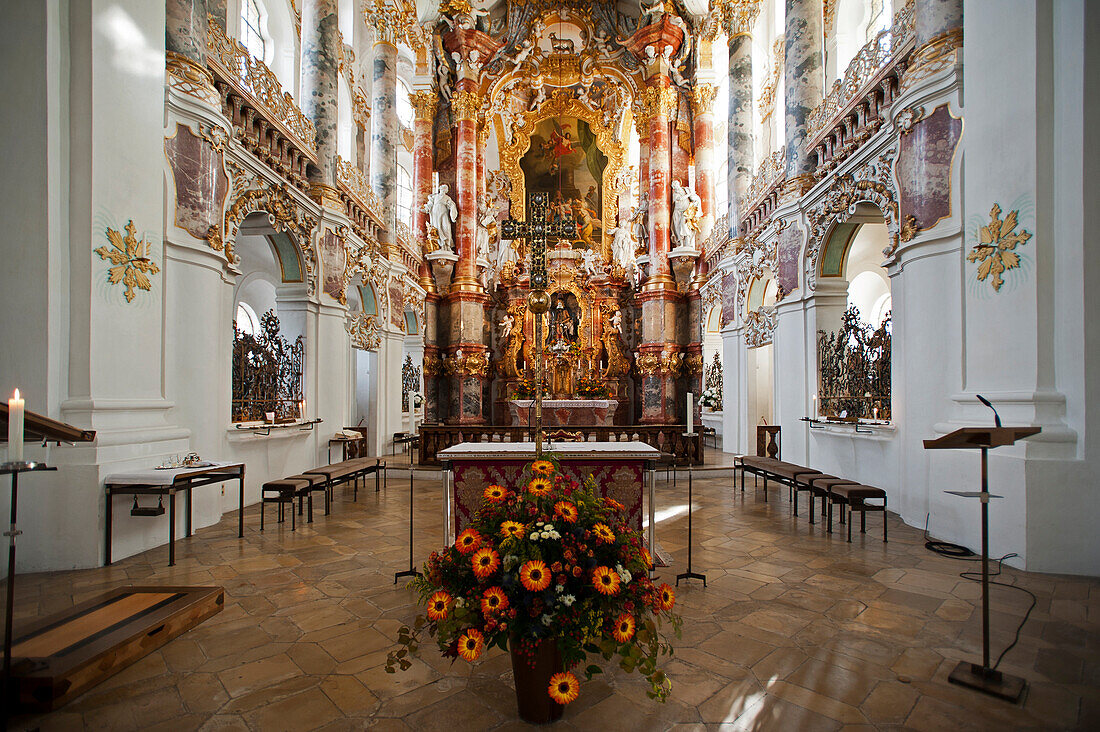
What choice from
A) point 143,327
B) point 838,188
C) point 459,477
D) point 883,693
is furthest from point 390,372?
point 883,693

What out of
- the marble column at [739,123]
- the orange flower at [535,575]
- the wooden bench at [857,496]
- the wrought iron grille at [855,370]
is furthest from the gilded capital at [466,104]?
the orange flower at [535,575]

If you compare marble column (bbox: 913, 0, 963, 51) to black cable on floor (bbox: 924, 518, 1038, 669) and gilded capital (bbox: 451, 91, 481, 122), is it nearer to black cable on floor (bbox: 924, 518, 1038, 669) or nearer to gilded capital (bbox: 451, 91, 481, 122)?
black cable on floor (bbox: 924, 518, 1038, 669)

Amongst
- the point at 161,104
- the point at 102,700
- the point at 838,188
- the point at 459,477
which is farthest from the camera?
the point at 838,188

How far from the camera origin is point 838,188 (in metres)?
8.27

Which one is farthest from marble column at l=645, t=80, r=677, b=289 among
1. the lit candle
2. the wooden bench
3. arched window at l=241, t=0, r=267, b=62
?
the lit candle

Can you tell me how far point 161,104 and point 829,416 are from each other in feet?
31.8

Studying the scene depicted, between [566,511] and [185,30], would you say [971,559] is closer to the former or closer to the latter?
[566,511]

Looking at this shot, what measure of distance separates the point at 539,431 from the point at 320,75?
972cm

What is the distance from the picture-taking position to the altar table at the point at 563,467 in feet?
15.4

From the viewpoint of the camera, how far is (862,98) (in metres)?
7.36

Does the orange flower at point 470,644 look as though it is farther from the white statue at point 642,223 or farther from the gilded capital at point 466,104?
the gilded capital at point 466,104

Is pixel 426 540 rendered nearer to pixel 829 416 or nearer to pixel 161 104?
pixel 161 104

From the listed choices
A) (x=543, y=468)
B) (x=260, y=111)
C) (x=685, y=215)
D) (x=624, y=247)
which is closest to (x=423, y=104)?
(x=624, y=247)

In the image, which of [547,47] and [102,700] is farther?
[547,47]
